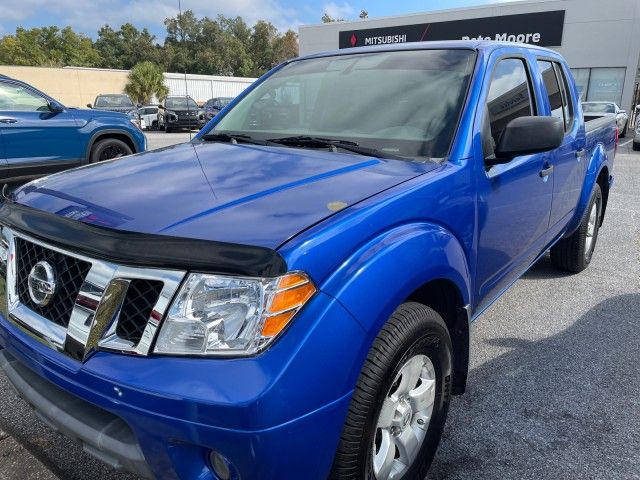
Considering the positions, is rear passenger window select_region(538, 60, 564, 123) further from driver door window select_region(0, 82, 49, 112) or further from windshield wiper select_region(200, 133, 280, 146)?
driver door window select_region(0, 82, 49, 112)

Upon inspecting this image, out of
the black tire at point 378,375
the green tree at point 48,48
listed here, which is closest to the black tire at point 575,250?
the black tire at point 378,375

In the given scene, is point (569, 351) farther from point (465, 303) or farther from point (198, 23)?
point (198, 23)

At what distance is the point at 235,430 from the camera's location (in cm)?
132

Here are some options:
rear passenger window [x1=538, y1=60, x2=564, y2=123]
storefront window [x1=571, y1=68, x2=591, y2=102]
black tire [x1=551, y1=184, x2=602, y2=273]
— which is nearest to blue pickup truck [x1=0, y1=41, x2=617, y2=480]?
rear passenger window [x1=538, y1=60, x2=564, y2=123]

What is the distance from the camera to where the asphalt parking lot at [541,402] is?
228 cm

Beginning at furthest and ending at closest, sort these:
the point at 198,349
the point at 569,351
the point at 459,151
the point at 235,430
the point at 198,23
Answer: the point at 198,23, the point at 569,351, the point at 459,151, the point at 198,349, the point at 235,430

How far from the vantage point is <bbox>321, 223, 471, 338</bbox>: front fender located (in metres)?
1.52

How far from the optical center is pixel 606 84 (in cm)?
2327

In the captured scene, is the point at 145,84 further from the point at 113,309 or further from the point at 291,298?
the point at 291,298

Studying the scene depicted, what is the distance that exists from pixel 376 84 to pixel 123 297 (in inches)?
72.7

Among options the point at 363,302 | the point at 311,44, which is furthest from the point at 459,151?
the point at 311,44

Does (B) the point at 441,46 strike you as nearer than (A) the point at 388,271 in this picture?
No

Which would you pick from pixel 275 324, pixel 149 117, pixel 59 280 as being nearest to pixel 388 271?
pixel 275 324

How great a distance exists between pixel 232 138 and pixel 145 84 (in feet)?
145
